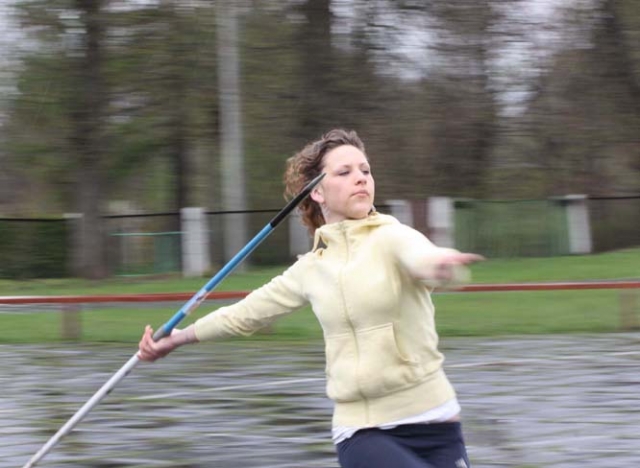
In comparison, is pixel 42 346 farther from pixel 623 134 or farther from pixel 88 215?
pixel 623 134

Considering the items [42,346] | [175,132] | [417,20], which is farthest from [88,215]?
[42,346]

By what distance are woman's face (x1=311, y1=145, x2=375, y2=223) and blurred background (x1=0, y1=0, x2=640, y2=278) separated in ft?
68.1

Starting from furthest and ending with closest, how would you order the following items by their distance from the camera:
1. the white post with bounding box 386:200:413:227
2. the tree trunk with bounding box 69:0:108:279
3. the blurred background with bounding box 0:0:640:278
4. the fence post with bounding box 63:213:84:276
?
the fence post with bounding box 63:213:84:276 < the white post with bounding box 386:200:413:227 < the tree trunk with bounding box 69:0:108:279 < the blurred background with bounding box 0:0:640:278

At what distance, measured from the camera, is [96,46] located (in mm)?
25500

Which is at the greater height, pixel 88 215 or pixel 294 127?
pixel 294 127

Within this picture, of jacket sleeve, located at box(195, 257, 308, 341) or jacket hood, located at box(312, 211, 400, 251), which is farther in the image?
jacket sleeve, located at box(195, 257, 308, 341)

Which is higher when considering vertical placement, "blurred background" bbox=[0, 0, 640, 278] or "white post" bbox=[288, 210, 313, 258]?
"blurred background" bbox=[0, 0, 640, 278]

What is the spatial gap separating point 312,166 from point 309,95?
2191cm

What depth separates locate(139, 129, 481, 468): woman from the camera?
11.7ft

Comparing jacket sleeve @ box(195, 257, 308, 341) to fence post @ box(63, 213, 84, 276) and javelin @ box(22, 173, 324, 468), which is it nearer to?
javelin @ box(22, 173, 324, 468)

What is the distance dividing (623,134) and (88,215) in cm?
1230

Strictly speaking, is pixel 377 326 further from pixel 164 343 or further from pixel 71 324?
pixel 71 324

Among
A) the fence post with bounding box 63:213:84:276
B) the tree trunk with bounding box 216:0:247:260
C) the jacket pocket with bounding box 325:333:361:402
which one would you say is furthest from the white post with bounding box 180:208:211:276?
the jacket pocket with bounding box 325:333:361:402

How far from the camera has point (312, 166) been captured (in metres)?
3.93
